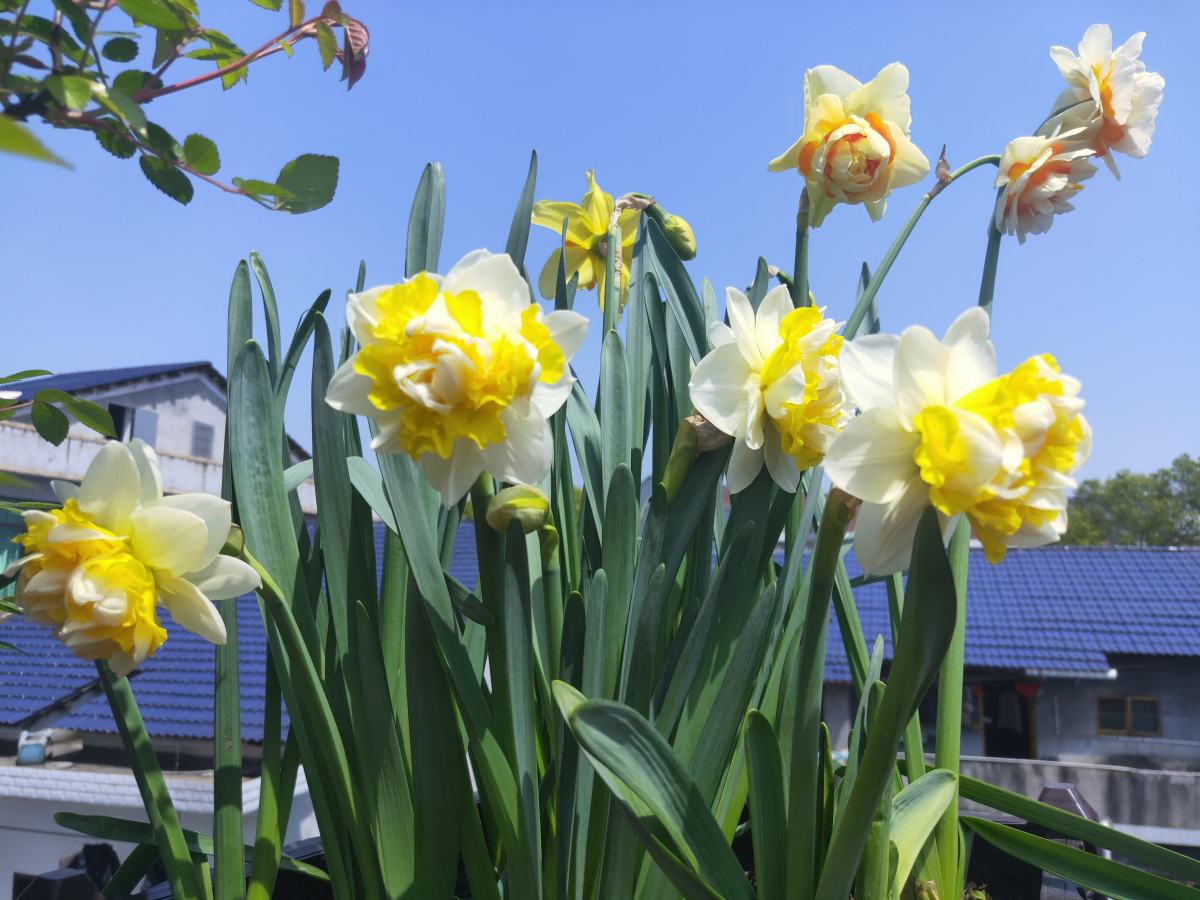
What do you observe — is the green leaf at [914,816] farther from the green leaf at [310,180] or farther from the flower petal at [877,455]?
the green leaf at [310,180]

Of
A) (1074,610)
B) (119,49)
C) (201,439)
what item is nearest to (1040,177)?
(119,49)

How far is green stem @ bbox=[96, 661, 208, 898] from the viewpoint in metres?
0.68

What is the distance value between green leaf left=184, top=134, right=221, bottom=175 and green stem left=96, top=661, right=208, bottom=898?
0.42 meters

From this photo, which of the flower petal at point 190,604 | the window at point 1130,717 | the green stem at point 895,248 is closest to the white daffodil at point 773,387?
the green stem at point 895,248

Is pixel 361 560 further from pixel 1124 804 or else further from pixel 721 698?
pixel 1124 804

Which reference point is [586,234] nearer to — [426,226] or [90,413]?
[426,226]

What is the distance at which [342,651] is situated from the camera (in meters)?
0.70

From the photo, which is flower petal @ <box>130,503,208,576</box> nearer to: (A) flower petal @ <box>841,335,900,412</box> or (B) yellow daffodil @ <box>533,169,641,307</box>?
(A) flower petal @ <box>841,335,900,412</box>

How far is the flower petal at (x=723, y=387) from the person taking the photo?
0.59 m

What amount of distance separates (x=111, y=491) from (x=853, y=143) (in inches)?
25.2

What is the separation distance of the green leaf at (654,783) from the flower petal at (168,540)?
24cm

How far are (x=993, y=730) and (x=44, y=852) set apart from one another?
33.5ft

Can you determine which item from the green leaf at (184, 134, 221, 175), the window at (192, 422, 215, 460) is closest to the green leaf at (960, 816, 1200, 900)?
the green leaf at (184, 134, 221, 175)

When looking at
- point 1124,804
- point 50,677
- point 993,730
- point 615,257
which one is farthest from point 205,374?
point 615,257
